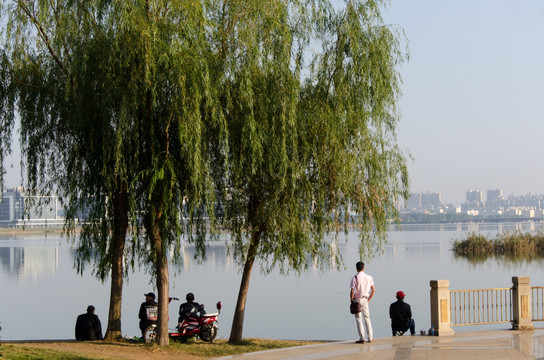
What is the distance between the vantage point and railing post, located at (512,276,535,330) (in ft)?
52.1

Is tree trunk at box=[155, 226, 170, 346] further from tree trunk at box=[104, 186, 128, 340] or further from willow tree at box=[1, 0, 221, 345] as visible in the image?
tree trunk at box=[104, 186, 128, 340]

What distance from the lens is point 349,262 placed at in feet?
173

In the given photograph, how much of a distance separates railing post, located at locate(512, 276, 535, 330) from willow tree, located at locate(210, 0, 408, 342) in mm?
3812

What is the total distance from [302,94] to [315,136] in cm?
124

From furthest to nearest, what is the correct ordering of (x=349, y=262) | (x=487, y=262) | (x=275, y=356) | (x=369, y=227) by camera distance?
(x=349, y=262) < (x=487, y=262) < (x=369, y=227) < (x=275, y=356)

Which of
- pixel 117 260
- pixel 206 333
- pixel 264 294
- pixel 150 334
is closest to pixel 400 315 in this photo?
pixel 206 333

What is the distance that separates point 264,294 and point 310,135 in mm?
17859

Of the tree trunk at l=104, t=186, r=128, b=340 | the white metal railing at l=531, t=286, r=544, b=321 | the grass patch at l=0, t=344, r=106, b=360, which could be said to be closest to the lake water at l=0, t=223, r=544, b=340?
the white metal railing at l=531, t=286, r=544, b=321

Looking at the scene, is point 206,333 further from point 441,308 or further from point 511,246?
point 511,246

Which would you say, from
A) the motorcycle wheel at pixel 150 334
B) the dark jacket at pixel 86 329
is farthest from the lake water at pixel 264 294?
the motorcycle wheel at pixel 150 334

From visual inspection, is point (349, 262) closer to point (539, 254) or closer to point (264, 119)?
point (539, 254)

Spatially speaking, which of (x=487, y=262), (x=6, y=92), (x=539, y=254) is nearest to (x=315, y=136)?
(x=6, y=92)

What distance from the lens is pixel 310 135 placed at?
17.3 metres

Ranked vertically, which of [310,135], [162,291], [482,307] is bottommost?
[482,307]
